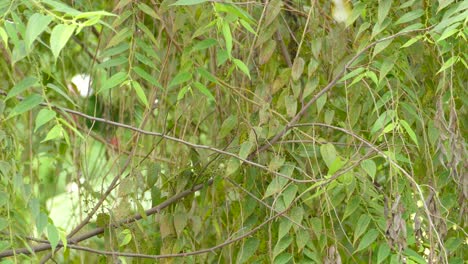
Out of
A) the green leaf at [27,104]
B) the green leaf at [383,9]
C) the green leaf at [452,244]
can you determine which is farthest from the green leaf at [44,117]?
the green leaf at [452,244]

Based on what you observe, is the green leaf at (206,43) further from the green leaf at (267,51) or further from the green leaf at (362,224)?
the green leaf at (362,224)

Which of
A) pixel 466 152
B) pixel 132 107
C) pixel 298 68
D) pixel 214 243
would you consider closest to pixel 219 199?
pixel 214 243

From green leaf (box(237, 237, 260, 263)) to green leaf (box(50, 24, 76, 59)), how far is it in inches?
27.0

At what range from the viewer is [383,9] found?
69.9 inches

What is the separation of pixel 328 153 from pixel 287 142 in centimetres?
10

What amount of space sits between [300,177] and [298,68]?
20 centimetres

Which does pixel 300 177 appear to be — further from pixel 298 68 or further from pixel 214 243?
pixel 214 243

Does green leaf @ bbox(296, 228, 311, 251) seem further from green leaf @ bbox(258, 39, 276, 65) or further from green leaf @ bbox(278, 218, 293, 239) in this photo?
green leaf @ bbox(258, 39, 276, 65)

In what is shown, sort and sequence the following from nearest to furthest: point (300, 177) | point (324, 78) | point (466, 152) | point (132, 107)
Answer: point (466, 152)
point (300, 177)
point (324, 78)
point (132, 107)

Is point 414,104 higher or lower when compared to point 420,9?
lower

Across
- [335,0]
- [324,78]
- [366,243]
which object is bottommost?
[366,243]

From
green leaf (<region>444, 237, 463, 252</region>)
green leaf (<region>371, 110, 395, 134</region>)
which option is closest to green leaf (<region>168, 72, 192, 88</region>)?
green leaf (<region>371, 110, 395, 134</region>)

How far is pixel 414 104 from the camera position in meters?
1.83

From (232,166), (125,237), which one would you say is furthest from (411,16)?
(125,237)
